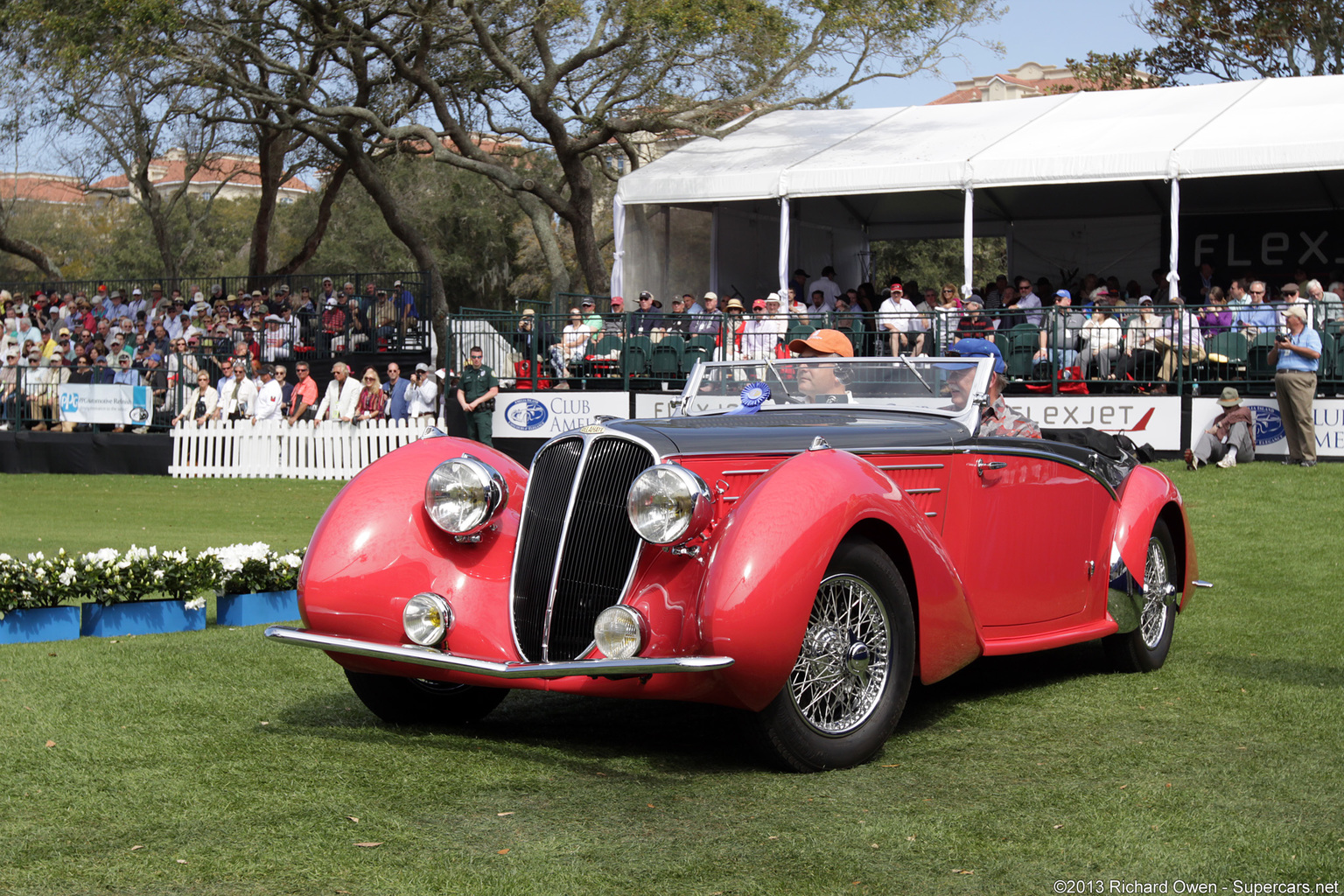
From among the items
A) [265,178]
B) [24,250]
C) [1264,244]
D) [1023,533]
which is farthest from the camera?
[24,250]

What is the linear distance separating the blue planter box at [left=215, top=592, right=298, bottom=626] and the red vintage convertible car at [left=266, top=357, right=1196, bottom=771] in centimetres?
299

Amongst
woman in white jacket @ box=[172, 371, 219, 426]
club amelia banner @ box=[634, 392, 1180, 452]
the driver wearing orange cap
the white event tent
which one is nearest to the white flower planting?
the driver wearing orange cap

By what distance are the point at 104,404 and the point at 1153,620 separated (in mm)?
19379

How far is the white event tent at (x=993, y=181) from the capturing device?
17.5 metres

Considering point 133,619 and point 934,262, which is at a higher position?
point 934,262

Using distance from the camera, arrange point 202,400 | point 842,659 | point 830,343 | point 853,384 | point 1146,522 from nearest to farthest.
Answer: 1. point 842,659
2. point 853,384
3. point 1146,522
4. point 830,343
5. point 202,400

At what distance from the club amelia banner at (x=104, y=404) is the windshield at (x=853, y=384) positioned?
56.8 feet

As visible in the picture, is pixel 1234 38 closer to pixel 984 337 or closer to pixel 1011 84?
pixel 984 337

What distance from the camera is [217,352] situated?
23.4 m

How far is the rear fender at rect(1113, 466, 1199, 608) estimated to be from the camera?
6609mm

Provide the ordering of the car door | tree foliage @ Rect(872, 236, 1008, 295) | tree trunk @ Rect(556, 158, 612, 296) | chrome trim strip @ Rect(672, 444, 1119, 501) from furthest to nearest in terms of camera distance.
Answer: tree foliage @ Rect(872, 236, 1008, 295), tree trunk @ Rect(556, 158, 612, 296), the car door, chrome trim strip @ Rect(672, 444, 1119, 501)

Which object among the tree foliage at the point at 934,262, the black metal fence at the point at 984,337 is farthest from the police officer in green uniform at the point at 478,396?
the tree foliage at the point at 934,262

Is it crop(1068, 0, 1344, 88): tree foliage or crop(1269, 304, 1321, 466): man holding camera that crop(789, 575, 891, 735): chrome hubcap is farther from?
crop(1068, 0, 1344, 88): tree foliage

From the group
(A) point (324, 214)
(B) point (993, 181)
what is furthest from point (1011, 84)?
(B) point (993, 181)
